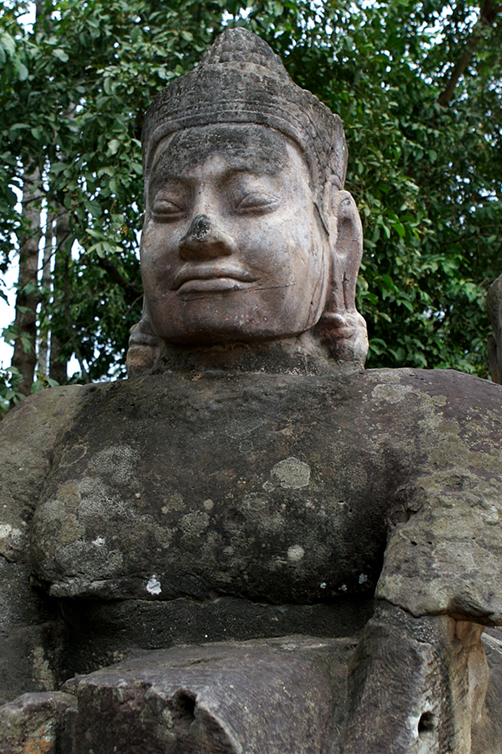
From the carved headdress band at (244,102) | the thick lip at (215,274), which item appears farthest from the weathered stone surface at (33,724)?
the carved headdress band at (244,102)

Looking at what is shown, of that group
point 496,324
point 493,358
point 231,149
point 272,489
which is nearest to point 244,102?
point 231,149

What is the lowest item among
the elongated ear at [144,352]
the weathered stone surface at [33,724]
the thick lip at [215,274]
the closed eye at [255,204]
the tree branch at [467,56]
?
the weathered stone surface at [33,724]

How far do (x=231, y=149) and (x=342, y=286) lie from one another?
0.69 meters

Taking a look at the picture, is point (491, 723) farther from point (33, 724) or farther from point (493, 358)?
point (493, 358)

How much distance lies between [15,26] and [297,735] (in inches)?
205

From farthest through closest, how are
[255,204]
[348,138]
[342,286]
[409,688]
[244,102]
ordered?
[348,138]
[342,286]
[244,102]
[255,204]
[409,688]

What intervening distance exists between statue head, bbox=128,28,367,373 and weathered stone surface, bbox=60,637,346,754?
3.74ft

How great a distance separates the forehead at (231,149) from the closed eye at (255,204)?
0.10 m

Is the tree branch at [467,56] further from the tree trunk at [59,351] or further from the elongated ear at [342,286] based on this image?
the elongated ear at [342,286]

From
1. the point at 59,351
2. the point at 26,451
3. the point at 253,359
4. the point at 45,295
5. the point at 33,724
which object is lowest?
the point at 33,724

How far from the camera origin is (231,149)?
277 cm

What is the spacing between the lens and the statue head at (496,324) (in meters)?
5.82

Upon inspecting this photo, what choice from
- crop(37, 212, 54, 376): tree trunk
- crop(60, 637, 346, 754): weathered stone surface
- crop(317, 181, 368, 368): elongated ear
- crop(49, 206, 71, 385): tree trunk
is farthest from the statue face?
crop(49, 206, 71, 385): tree trunk

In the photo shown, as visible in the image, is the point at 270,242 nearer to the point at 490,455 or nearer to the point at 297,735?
the point at 490,455
